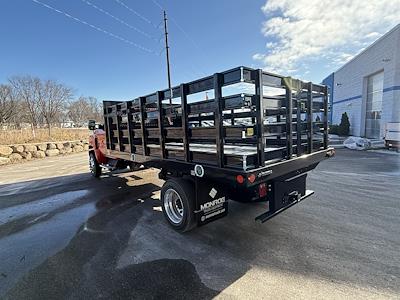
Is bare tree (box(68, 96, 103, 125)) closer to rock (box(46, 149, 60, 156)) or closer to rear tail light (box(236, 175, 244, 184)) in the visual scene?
rock (box(46, 149, 60, 156))

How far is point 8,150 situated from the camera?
1221 centimetres

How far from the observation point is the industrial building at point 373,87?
52.3ft

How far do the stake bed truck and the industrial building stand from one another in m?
16.6

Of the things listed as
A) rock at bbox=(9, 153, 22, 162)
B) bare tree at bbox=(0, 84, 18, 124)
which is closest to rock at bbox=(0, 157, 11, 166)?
rock at bbox=(9, 153, 22, 162)

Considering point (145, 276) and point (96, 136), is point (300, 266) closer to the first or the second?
point (145, 276)

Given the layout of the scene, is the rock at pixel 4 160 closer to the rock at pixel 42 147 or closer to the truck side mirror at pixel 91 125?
the rock at pixel 42 147

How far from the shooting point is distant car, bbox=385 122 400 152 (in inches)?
456

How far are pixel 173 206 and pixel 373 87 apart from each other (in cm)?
2232

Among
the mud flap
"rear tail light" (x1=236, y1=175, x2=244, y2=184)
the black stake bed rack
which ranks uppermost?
the black stake bed rack

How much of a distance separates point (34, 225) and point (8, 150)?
424 inches

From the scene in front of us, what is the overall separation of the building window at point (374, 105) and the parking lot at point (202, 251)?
16.4m

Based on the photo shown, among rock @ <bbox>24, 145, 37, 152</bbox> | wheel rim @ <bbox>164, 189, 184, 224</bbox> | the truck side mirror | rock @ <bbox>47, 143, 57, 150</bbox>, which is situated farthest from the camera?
rock @ <bbox>47, 143, 57, 150</bbox>

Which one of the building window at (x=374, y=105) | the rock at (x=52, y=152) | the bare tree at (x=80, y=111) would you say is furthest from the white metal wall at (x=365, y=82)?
the bare tree at (x=80, y=111)

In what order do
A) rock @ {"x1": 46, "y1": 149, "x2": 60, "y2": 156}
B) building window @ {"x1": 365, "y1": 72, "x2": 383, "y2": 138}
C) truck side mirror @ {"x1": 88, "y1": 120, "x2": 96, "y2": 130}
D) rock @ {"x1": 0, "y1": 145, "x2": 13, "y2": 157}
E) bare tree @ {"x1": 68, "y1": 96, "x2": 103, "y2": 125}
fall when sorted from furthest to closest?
bare tree @ {"x1": 68, "y1": 96, "x2": 103, "y2": 125}
building window @ {"x1": 365, "y1": 72, "x2": 383, "y2": 138}
rock @ {"x1": 46, "y1": 149, "x2": 60, "y2": 156}
rock @ {"x1": 0, "y1": 145, "x2": 13, "y2": 157}
truck side mirror @ {"x1": 88, "y1": 120, "x2": 96, "y2": 130}
